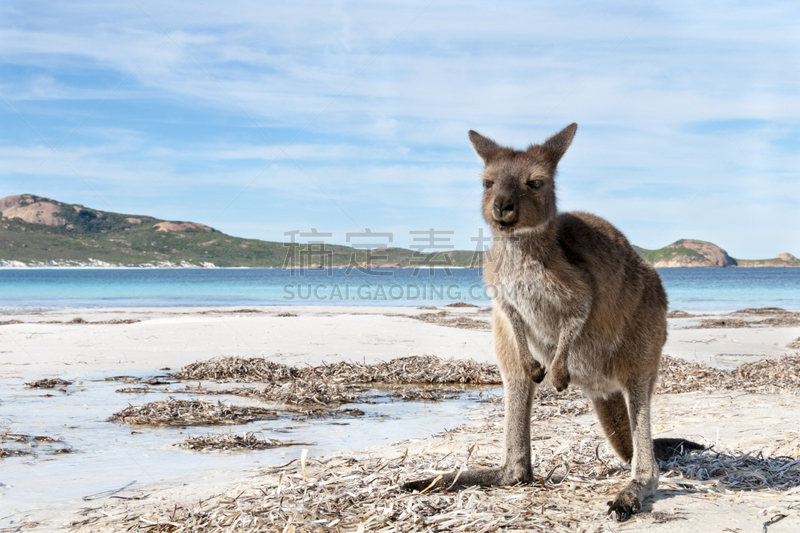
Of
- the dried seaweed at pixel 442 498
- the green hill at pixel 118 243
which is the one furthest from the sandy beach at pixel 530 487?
the green hill at pixel 118 243

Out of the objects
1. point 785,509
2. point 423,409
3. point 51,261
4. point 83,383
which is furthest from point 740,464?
point 51,261

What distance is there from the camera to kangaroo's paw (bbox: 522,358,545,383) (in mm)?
3592

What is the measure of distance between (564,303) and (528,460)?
1074mm

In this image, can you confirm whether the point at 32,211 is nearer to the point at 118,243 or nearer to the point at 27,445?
the point at 118,243

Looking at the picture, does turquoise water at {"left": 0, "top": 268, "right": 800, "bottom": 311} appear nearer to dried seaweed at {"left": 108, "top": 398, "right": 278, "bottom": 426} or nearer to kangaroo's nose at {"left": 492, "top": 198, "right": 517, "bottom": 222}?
kangaroo's nose at {"left": 492, "top": 198, "right": 517, "bottom": 222}

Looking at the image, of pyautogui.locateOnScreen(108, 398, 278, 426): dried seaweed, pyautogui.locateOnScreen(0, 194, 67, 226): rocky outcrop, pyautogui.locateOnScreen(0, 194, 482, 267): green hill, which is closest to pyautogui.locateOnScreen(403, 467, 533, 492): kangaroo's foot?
pyautogui.locateOnScreen(108, 398, 278, 426): dried seaweed

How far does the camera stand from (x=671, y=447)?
4531 millimetres

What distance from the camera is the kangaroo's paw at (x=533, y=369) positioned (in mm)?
3592

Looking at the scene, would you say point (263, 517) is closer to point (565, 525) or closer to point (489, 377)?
point (565, 525)

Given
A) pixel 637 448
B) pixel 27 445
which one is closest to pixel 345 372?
pixel 27 445

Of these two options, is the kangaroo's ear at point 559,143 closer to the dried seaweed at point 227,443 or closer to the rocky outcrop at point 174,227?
the dried seaweed at point 227,443

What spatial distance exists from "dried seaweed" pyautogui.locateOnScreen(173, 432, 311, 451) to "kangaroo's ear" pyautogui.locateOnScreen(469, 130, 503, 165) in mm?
3807

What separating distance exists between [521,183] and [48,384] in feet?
28.7

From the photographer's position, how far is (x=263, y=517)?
326cm
